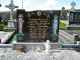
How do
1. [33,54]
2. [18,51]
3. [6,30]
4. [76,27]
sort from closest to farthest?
[33,54] → [18,51] → [6,30] → [76,27]

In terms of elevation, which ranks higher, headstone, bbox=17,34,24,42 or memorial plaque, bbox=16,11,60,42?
memorial plaque, bbox=16,11,60,42

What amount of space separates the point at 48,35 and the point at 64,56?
3.65 meters

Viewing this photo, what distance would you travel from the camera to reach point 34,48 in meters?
12.8

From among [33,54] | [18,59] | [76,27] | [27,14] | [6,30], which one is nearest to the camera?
[18,59]

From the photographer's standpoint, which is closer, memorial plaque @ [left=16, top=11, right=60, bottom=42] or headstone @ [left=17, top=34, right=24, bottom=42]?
memorial plaque @ [left=16, top=11, right=60, bottom=42]

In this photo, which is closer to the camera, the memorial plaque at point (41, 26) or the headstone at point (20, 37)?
the memorial plaque at point (41, 26)

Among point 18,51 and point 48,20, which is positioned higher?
point 48,20

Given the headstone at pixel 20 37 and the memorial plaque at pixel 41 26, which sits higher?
the memorial plaque at pixel 41 26

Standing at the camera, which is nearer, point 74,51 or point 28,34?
point 74,51

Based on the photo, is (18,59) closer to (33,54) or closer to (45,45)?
(33,54)

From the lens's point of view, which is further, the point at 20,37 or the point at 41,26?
the point at 20,37

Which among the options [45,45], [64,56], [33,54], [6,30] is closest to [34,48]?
[45,45]

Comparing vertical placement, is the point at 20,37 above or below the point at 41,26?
below

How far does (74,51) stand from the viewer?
12.3 metres
